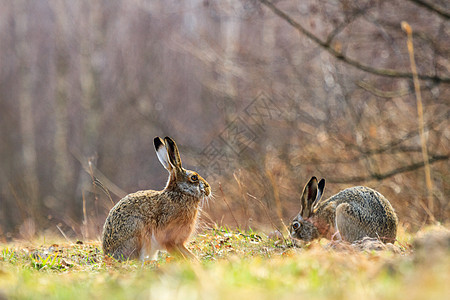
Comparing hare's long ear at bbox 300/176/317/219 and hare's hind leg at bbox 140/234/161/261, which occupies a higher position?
hare's long ear at bbox 300/176/317/219

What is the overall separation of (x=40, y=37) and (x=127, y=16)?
5.91 meters

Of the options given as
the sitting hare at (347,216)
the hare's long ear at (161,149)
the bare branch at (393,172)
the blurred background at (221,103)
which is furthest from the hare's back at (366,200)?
the bare branch at (393,172)

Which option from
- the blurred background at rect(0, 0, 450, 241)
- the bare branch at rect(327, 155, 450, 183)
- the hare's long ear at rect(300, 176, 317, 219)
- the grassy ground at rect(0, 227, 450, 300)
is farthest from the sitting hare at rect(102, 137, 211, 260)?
the bare branch at rect(327, 155, 450, 183)

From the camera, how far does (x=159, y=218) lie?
6.31m

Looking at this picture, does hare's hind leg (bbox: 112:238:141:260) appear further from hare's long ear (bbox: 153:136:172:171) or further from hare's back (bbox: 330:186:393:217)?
hare's back (bbox: 330:186:393:217)

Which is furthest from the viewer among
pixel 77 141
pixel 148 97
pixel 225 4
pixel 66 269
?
pixel 77 141

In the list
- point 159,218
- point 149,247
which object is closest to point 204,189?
point 159,218

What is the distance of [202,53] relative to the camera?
1580cm

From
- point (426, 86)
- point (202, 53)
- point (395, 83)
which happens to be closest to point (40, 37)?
point (202, 53)

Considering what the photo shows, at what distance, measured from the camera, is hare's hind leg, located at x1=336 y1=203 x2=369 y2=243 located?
6570 mm

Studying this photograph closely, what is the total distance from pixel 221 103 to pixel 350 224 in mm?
16581

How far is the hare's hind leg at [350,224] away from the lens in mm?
6570

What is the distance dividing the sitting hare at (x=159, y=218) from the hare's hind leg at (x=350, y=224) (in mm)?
1566

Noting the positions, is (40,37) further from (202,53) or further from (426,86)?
(426,86)
